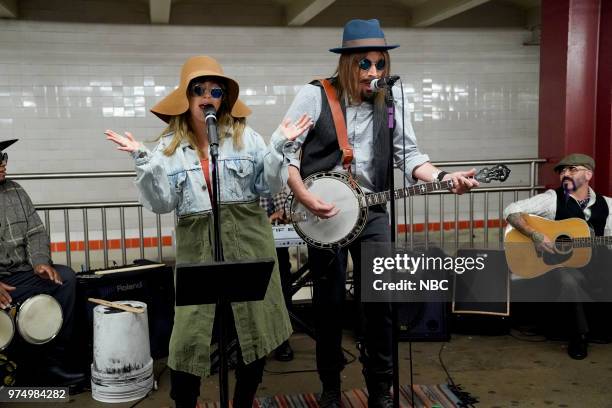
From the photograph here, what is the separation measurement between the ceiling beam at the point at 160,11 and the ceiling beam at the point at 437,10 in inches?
124

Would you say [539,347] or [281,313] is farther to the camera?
[539,347]

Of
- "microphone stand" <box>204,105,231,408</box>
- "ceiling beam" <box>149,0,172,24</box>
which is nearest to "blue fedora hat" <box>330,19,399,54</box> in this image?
"microphone stand" <box>204,105,231,408</box>

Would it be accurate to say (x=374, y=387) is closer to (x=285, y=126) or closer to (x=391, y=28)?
(x=285, y=126)

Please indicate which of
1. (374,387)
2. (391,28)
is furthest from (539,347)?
(391,28)

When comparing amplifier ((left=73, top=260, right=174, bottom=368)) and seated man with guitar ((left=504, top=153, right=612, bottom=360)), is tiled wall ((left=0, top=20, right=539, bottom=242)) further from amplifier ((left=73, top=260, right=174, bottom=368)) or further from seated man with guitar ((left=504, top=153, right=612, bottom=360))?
seated man with guitar ((left=504, top=153, right=612, bottom=360))

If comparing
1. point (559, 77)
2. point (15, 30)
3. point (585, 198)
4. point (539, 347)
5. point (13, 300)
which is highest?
point (15, 30)

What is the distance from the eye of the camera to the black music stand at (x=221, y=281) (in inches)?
78.6

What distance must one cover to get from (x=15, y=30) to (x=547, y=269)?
6222 mm

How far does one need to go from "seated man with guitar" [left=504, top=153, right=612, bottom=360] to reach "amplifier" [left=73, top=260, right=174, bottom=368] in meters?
2.57

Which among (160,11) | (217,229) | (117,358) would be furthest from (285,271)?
(160,11)

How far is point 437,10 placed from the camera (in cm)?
776

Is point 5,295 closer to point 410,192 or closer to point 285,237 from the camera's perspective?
point 285,237

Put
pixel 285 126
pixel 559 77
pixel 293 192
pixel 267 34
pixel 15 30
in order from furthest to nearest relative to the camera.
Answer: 1. pixel 267 34
2. pixel 15 30
3. pixel 559 77
4. pixel 293 192
5. pixel 285 126

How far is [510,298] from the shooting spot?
5055mm
